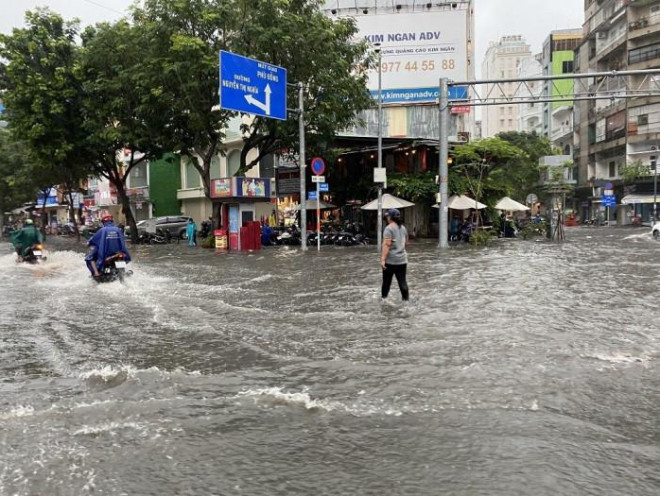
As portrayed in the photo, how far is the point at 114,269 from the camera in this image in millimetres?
11461

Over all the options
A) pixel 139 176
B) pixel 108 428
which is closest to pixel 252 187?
pixel 108 428

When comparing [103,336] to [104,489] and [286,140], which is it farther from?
[286,140]

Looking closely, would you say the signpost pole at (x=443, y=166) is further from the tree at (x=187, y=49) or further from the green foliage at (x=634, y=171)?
the green foliage at (x=634, y=171)

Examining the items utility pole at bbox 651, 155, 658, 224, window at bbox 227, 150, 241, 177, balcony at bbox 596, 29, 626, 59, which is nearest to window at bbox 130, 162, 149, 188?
window at bbox 227, 150, 241, 177

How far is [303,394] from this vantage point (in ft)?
15.8

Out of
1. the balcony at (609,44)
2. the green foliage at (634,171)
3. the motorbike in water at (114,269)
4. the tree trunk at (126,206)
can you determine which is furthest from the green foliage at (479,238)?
the balcony at (609,44)

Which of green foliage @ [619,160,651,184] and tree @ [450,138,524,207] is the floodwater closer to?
tree @ [450,138,524,207]

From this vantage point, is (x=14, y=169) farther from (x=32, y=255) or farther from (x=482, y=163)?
(x=482, y=163)

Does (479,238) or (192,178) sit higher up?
(192,178)

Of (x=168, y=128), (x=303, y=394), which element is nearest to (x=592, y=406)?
(x=303, y=394)

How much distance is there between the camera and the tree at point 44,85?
1001 inches

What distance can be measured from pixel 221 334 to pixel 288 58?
55.7ft

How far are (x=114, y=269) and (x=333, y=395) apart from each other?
7922 millimetres

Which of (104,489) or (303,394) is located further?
(303,394)
